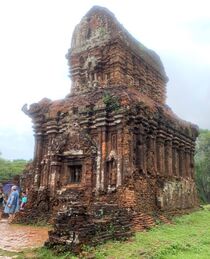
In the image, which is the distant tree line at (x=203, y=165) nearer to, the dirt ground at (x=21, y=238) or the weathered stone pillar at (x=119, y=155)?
the weathered stone pillar at (x=119, y=155)

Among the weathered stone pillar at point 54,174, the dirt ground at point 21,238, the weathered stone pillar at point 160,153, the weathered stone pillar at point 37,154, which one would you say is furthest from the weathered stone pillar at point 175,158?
the dirt ground at point 21,238

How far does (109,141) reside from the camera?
41.7 ft

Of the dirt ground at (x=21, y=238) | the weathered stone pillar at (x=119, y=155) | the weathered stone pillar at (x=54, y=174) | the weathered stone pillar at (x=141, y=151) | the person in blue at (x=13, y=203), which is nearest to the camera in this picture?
the dirt ground at (x=21, y=238)

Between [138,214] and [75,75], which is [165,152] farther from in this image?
[75,75]

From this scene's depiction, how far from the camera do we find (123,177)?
1173cm

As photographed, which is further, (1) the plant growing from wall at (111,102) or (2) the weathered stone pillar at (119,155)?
(1) the plant growing from wall at (111,102)

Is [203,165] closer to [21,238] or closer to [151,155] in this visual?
[151,155]

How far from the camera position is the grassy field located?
7109mm

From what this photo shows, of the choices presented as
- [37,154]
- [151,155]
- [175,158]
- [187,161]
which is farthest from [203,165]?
[37,154]

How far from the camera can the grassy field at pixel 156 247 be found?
7.11 meters

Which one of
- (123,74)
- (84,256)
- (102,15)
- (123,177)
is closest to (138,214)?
(123,177)

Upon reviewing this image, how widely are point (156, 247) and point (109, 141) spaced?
566cm

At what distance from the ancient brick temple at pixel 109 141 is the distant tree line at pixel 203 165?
19.2m

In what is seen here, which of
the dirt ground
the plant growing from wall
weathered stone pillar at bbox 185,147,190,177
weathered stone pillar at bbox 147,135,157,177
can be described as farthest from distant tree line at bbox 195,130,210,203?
the dirt ground
